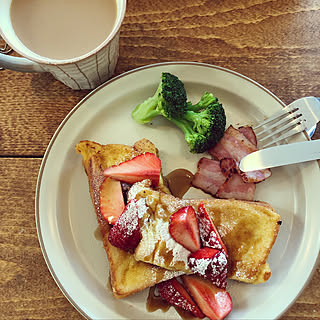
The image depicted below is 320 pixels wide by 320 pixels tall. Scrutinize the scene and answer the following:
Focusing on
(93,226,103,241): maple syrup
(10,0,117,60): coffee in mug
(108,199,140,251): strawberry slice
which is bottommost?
(93,226,103,241): maple syrup

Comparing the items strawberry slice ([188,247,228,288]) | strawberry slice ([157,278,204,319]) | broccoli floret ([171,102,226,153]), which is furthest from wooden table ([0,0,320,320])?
strawberry slice ([188,247,228,288])

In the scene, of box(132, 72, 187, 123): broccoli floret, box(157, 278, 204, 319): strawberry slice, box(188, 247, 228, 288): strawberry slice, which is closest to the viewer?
box(188, 247, 228, 288): strawberry slice

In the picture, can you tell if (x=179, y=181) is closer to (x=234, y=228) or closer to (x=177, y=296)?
(x=234, y=228)

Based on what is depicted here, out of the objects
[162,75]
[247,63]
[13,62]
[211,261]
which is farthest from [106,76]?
[211,261]

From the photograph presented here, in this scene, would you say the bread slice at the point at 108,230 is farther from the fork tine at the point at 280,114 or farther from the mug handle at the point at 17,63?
the fork tine at the point at 280,114

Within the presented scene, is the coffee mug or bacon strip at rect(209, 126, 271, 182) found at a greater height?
the coffee mug

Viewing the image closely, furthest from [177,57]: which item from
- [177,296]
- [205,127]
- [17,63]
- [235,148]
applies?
[177,296]

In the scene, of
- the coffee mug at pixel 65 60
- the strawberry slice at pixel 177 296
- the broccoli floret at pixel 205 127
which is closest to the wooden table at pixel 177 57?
the coffee mug at pixel 65 60

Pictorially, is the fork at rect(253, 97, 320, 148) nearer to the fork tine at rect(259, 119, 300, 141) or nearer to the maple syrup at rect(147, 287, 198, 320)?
the fork tine at rect(259, 119, 300, 141)
